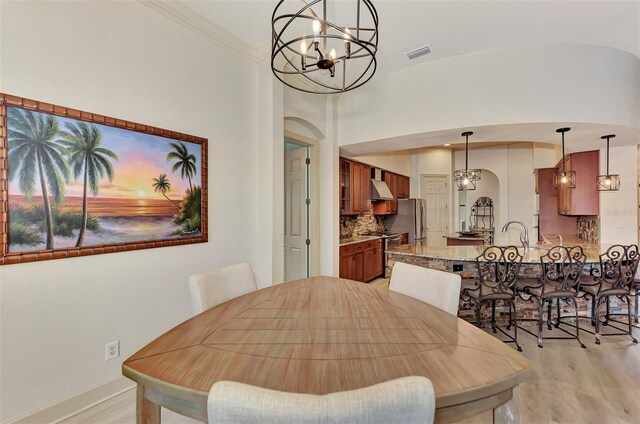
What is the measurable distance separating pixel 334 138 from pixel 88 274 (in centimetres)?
310

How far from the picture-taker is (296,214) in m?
4.18

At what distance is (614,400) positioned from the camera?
202cm

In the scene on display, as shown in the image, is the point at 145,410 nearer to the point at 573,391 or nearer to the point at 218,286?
the point at 218,286

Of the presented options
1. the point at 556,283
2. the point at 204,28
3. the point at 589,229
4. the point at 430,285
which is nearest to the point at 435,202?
the point at 589,229

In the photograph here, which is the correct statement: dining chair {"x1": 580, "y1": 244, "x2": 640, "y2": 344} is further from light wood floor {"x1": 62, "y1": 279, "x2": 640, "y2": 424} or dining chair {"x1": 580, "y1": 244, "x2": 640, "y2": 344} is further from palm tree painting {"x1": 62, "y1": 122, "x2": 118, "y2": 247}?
palm tree painting {"x1": 62, "y1": 122, "x2": 118, "y2": 247}

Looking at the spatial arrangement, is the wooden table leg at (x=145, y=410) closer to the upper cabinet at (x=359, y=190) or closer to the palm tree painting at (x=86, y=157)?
the palm tree painting at (x=86, y=157)

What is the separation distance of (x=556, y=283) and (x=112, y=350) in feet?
13.8

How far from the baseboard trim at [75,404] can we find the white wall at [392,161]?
490 cm

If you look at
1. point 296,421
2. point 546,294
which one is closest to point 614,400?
point 546,294

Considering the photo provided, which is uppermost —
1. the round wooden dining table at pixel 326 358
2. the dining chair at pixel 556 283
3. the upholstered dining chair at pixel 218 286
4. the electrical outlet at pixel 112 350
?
the upholstered dining chair at pixel 218 286

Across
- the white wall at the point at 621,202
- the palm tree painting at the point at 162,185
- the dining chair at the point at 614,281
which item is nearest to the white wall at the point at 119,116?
the palm tree painting at the point at 162,185

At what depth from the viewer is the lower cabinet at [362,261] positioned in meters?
4.54

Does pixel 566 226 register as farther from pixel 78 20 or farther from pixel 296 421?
pixel 78 20

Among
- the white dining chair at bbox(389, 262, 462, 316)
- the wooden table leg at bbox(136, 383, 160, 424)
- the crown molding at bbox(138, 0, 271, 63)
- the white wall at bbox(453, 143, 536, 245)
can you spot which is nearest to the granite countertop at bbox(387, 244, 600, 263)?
the white dining chair at bbox(389, 262, 462, 316)
